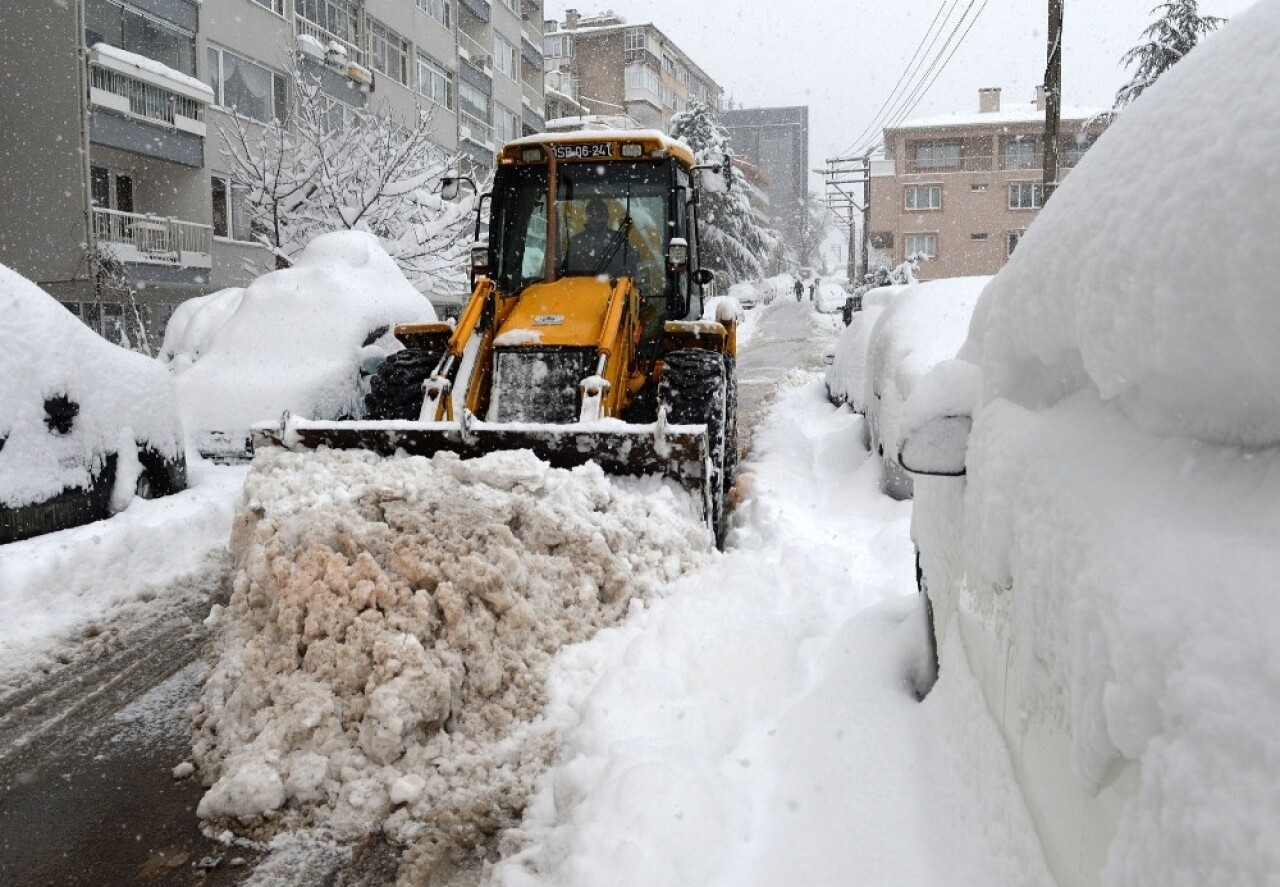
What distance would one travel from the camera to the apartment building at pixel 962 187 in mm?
53062

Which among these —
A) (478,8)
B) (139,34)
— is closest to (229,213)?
(139,34)

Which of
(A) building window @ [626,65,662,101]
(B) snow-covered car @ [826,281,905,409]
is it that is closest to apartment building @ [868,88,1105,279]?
(A) building window @ [626,65,662,101]

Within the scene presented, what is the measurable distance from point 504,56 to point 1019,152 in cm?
2791

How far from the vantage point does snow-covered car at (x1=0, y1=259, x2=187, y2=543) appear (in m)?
6.20

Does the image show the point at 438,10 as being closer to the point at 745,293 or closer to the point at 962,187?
the point at 745,293

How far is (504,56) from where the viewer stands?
142ft

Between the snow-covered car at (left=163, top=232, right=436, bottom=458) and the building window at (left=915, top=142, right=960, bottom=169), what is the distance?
48906 mm

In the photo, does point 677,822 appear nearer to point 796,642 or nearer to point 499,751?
point 499,751

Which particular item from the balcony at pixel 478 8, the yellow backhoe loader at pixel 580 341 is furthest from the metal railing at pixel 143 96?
the balcony at pixel 478 8

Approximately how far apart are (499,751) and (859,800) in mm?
1422

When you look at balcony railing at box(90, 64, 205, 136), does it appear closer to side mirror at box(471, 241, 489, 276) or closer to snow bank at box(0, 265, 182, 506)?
snow bank at box(0, 265, 182, 506)

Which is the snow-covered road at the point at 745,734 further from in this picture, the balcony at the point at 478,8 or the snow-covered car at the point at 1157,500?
the balcony at the point at 478,8

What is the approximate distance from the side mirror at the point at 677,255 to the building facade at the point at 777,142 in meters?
121

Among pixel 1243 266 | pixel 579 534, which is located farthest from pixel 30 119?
pixel 1243 266
